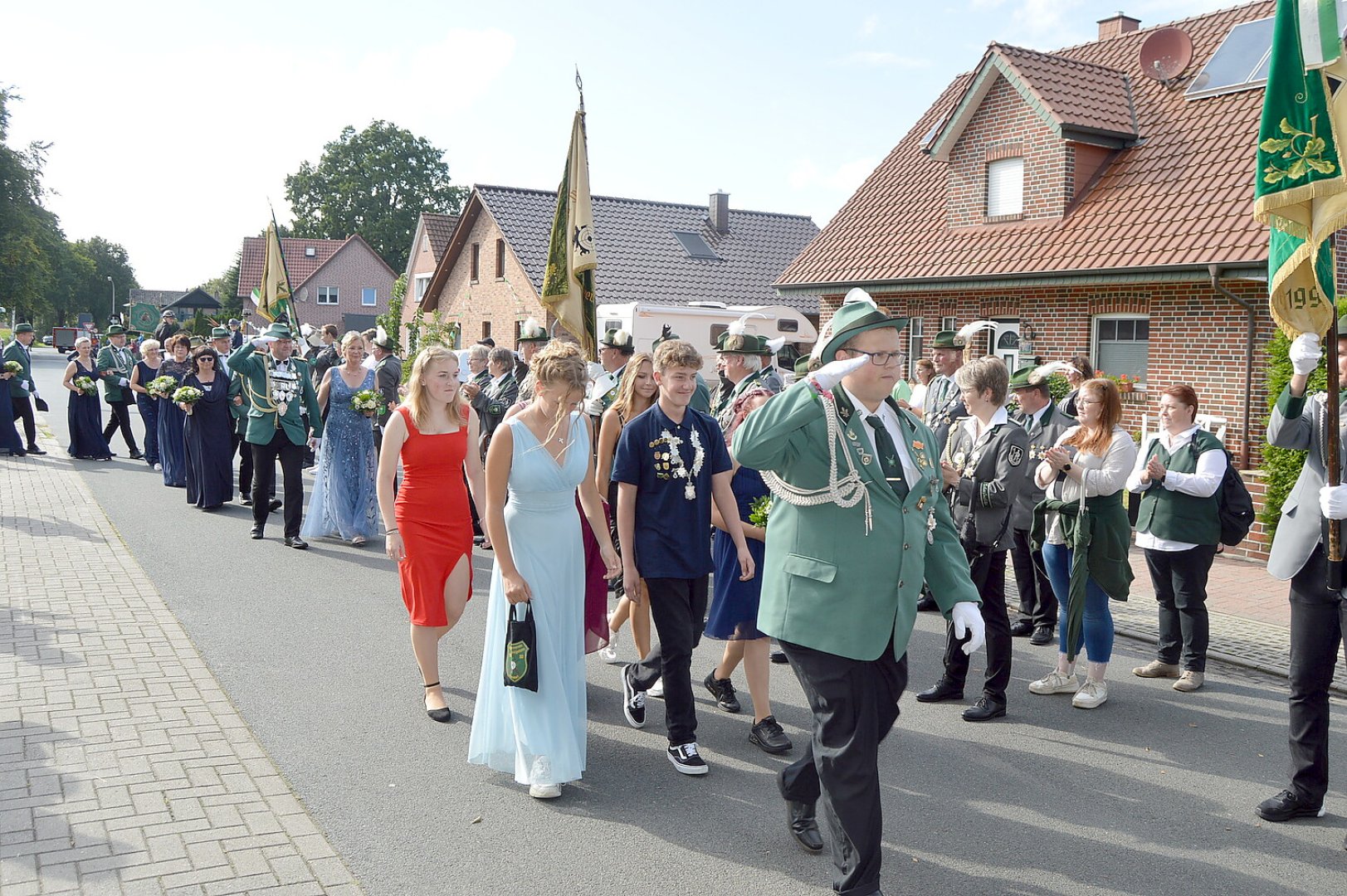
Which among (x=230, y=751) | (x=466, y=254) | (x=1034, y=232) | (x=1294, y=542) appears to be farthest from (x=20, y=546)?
(x=466, y=254)

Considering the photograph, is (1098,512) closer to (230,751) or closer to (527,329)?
(230,751)

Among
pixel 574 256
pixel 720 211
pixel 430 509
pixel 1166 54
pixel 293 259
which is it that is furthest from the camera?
pixel 293 259

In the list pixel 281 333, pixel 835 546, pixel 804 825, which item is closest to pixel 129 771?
pixel 804 825

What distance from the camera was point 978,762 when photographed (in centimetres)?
557

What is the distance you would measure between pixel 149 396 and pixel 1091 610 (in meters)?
15.8

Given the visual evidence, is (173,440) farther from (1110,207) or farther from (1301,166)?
(1301,166)

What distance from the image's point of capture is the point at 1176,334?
1467 centimetres

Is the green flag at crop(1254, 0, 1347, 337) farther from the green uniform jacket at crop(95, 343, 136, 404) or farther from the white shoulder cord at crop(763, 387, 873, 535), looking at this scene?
the green uniform jacket at crop(95, 343, 136, 404)

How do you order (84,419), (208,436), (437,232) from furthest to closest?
1. (437,232)
2. (84,419)
3. (208,436)

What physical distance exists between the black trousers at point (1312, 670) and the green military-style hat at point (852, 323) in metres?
2.30

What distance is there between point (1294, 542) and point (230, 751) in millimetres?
4865

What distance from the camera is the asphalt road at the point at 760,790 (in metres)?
4.27

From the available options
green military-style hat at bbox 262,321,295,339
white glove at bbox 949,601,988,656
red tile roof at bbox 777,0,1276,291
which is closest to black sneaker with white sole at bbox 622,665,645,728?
white glove at bbox 949,601,988,656

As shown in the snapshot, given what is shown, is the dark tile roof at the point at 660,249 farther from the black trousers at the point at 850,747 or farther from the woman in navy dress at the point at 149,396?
the black trousers at the point at 850,747
